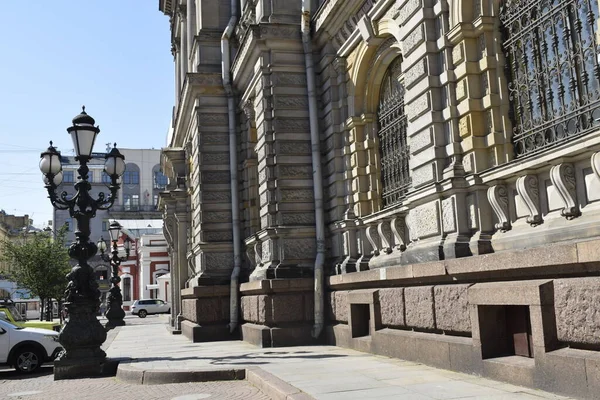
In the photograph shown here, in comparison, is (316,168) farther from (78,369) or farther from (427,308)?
(78,369)

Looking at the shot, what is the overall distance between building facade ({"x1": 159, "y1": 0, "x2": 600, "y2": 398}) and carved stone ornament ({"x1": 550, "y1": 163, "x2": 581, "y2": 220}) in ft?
0.05

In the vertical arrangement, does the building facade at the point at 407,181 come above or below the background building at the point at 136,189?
below

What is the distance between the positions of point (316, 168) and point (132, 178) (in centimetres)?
8027

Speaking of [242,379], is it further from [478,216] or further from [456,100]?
[456,100]

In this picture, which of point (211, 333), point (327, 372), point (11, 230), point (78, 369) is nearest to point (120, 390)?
point (78, 369)

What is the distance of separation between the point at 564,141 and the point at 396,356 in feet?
13.9

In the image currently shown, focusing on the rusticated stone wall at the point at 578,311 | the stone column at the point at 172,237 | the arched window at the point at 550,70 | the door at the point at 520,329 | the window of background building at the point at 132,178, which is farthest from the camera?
the window of background building at the point at 132,178

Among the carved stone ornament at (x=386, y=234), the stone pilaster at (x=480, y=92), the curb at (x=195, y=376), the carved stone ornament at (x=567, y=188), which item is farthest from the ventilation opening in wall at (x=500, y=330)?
the carved stone ornament at (x=386, y=234)

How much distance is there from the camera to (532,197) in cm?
763

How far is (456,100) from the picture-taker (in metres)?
9.05

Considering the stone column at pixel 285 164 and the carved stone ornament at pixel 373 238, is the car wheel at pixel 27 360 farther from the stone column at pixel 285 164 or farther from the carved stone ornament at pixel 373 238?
the carved stone ornament at pixel 373 238

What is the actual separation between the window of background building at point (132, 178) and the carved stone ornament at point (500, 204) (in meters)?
85.9

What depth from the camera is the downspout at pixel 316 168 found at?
530 inches

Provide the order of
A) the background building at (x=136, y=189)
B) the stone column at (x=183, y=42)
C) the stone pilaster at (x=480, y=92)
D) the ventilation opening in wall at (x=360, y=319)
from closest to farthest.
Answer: the stone pilaster at (x=480, y=92) → the ventilation opening in wall at (x=360, y=319) → the stone column at (x=183, y=42) → the background building at (x=136, y=189)
